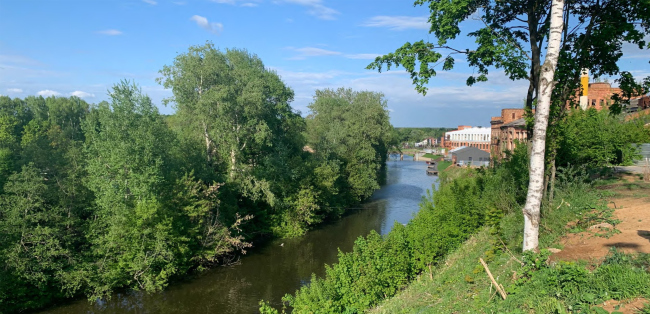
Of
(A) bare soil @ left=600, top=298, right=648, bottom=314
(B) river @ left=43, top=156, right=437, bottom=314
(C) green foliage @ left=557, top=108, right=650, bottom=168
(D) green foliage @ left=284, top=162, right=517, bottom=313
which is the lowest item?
(B) river @ left=43, top=156, right=437, bottom=314

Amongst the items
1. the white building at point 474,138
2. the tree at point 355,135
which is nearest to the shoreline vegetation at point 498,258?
the tree at point 355,135

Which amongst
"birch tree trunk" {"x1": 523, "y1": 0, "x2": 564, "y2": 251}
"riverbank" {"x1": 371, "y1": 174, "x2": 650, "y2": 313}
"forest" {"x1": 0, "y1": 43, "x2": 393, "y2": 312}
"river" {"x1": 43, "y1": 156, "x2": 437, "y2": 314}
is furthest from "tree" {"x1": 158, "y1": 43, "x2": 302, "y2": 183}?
"birch tree trunk" {"x1": 523, "y1": 0, "x2": 564, "y2": 251}

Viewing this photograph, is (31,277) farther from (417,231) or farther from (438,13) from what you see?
(438,13)

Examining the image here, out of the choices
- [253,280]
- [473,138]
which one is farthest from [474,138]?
[253,280]

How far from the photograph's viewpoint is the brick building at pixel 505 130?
40184 mm

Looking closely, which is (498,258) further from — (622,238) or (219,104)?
(219,104)

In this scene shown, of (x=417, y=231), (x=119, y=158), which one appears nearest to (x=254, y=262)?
(x=119, y=158)

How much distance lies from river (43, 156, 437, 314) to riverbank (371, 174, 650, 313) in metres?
10.4

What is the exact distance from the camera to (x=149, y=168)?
842 inches

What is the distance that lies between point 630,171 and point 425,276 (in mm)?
11796

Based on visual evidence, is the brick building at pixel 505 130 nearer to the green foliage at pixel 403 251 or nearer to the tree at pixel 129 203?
the green foliage at pixel 403 251

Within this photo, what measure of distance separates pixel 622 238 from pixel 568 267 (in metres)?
3.19

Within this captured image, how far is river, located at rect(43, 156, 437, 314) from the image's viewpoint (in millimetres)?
19109

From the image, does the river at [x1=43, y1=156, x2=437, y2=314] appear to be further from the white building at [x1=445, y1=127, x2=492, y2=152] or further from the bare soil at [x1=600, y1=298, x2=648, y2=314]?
the white building at [x1=445, y1=127, x2=492, y2=152]
